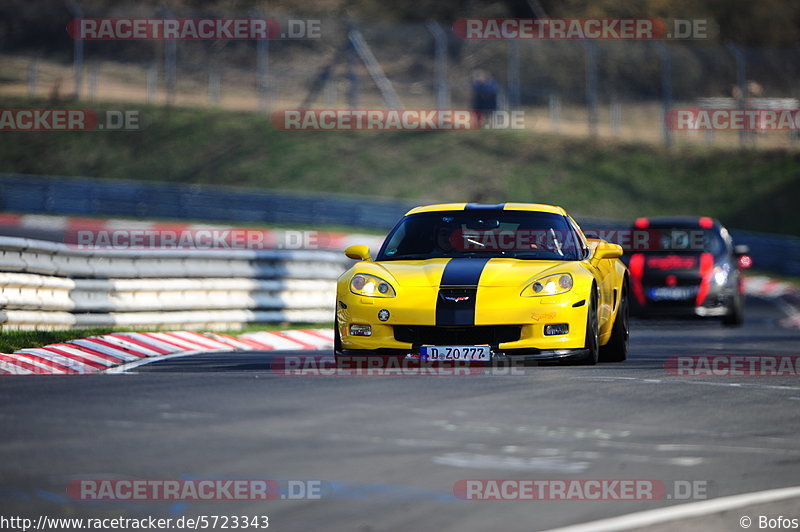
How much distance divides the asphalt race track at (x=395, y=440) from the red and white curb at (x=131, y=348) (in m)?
1.14

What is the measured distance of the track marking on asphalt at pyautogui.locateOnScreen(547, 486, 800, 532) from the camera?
221 inches

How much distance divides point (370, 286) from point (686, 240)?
987 cm

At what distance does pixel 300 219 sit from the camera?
3759 cm

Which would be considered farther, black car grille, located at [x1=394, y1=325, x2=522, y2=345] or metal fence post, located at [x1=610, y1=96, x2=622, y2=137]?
metal fence post, located at [x1=610, y1=96, x2=622, y2=137]

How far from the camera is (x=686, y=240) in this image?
20250mm

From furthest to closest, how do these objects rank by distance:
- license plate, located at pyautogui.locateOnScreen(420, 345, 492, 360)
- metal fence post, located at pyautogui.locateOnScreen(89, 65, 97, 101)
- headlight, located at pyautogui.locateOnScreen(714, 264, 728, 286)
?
metal fence post, located at pyautogui.locateOnScreen(89, 65, 97, 101) → headlight, located at pyautogui.locateOnScreen(714, 264, 728, 286) → license plate, located at pyautogui.locateOnScreen(420, 345, 492, 360)

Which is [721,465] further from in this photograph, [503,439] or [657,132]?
[657,132]

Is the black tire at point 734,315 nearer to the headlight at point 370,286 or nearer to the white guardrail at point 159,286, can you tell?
the white guardrail at point 159,286

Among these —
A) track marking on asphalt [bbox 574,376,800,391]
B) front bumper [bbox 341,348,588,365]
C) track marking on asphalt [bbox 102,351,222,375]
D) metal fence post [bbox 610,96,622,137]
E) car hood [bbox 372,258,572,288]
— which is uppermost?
metal fence post [bbox 610,96,622,137]

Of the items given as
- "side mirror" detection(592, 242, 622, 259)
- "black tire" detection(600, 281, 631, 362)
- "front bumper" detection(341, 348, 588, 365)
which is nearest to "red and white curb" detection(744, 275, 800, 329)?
"black tire" detection(600, 281, 631, 362)

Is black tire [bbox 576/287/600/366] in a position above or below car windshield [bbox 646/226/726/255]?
below

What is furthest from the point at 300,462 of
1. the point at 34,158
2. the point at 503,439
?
the point at 34,158

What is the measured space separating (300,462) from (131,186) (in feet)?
103

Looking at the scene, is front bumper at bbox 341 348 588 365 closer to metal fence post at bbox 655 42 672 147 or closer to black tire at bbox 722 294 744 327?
black tire at bbox 722 294 744 327
